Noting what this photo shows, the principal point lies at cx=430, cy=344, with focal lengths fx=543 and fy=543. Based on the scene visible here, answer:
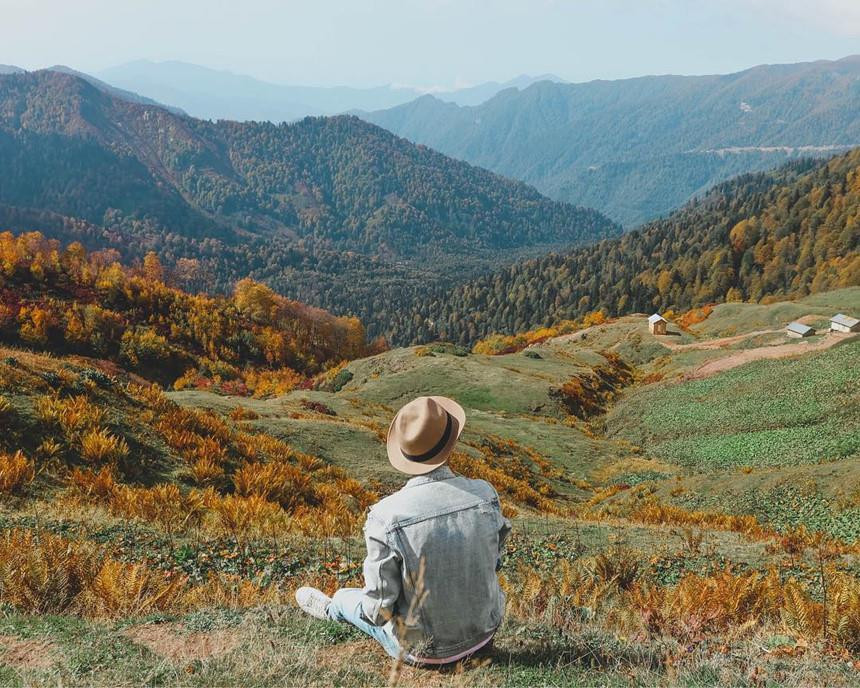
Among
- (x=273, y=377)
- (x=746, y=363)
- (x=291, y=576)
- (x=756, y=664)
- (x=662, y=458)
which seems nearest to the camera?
(x=756, y=664)

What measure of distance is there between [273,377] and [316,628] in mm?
83352

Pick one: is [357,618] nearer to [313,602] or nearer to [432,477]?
[313,602]

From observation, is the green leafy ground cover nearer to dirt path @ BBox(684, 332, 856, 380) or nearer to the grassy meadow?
the grassy meadow

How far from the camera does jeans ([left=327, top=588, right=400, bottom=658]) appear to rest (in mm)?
4531

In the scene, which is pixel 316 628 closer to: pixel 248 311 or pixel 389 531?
pixel 389 531

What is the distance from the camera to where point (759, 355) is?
1767 inches

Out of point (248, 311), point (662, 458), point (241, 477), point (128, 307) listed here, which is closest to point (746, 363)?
point (662, 458)

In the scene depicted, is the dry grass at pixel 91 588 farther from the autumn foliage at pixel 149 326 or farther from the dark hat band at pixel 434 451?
the autumn foliage at pixel 149 326

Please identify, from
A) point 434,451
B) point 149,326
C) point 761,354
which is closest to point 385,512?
point 434,451

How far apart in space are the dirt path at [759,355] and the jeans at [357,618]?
4554 cm

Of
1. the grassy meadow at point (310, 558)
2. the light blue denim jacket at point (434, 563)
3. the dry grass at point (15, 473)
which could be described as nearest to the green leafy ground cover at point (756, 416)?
the grassy meadow at point (310, 558)

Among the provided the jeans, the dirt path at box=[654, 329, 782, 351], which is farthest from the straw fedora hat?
the dirt path at box=[654, 329, 782, 351]

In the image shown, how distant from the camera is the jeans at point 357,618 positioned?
4531 millimetres

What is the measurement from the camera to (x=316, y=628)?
16.8 ft
